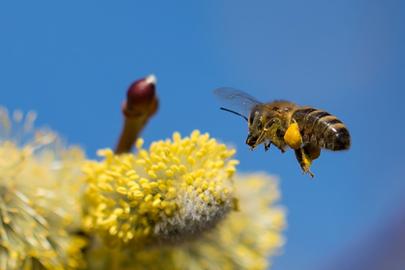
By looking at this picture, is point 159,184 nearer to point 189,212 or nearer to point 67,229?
point 189,212

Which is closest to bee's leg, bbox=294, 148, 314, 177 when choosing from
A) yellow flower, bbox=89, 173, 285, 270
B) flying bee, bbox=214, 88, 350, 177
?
flying bee, bbox=214, 88, 350, 177

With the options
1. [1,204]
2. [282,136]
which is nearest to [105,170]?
[1,204]

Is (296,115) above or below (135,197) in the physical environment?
above

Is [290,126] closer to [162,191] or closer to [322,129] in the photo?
[322,129]

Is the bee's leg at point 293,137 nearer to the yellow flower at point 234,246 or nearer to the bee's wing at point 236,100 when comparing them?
the bee's wing at point 236,100

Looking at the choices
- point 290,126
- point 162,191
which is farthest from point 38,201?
point 290,126

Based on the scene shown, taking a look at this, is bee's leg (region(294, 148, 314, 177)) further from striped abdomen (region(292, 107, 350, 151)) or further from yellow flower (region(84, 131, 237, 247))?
yellow flower (region(84, 131, 237, 247))

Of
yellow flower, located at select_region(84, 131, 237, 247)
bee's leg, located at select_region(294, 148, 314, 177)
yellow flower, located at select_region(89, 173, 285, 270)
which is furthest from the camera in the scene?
yellow flower, located at select_region(89, 173, 285, 270)
